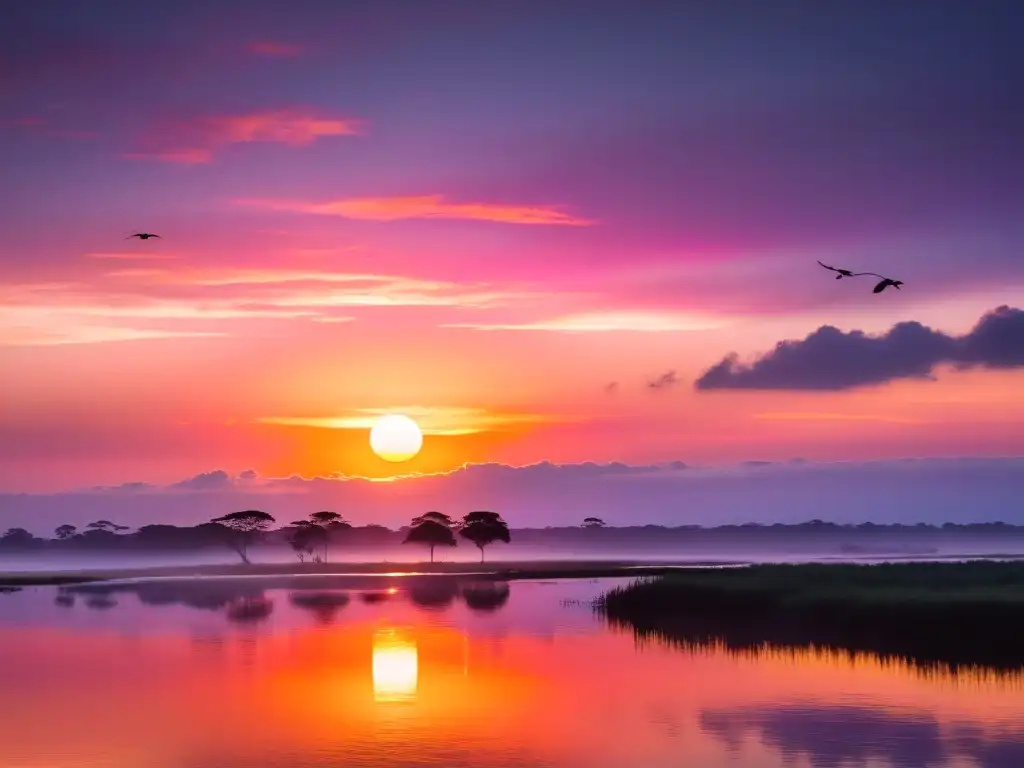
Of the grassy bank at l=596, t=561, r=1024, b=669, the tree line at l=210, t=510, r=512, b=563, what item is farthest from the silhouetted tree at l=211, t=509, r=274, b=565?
the grassy bank at l=596, t=561, r=1024, b=669

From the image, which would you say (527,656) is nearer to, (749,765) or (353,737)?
(353,737)

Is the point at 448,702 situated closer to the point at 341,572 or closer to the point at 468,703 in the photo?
the point at 468,703

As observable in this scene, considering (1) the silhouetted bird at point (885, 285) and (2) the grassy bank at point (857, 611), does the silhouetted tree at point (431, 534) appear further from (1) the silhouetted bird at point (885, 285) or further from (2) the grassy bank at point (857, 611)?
(1) the silhouetted bird at point (885, 285)

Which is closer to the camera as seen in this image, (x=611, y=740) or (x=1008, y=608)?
(x=611, y=740)

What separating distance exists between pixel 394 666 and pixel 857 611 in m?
21.4

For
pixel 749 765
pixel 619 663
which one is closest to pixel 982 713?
pixel 749 765

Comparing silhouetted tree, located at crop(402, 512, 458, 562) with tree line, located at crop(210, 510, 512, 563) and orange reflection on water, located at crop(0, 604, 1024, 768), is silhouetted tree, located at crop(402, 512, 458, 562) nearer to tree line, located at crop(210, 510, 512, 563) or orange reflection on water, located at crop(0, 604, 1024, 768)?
tree line, located at crop(210, 510, 512, 563)

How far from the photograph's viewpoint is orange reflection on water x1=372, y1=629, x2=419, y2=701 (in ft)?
155

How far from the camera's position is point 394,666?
179 feet

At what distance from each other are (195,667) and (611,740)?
24.0 meters

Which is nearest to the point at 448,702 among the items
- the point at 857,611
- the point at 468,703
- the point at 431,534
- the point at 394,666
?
the point at 468,703

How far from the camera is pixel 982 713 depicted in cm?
3997

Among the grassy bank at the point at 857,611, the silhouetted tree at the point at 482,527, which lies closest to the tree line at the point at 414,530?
the silhouetted tree at the point at 482,527

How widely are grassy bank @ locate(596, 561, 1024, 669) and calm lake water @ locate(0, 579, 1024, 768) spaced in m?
2.61
